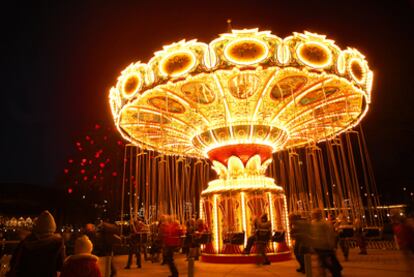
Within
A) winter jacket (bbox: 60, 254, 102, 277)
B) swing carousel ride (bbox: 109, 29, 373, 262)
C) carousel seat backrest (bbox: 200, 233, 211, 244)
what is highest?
swing carousel ride (bbox: 109, 29, 373, 262)

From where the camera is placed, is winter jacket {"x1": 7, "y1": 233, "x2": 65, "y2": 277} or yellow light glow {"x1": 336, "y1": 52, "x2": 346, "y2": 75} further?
yellow light glow {"x1": 336, "y1": 52, "x2": 346, "y2": 75}

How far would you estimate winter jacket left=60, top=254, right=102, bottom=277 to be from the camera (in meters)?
3.81

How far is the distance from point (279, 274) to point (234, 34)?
669cm

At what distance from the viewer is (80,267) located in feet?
12.6

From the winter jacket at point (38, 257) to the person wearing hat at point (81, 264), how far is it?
47cm

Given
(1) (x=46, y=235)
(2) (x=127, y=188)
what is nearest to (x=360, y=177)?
(2) (x=127, y=188)

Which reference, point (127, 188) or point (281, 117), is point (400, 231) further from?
point (127, 188)

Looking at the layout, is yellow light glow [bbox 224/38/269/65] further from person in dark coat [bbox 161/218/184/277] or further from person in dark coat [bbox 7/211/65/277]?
person in dark coat [bbox 7/211/65/277]

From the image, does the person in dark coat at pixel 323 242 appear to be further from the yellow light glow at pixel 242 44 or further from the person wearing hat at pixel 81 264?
the yellow light glow at pixel 242 44

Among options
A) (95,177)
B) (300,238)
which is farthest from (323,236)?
(95,177)

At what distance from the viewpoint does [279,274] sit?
8414mm

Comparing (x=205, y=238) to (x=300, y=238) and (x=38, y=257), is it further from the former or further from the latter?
(x=38, y=257)

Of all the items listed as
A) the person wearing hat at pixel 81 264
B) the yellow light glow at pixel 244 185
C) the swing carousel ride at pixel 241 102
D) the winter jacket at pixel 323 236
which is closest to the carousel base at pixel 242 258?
the swing carousel ride at pixel 241 102

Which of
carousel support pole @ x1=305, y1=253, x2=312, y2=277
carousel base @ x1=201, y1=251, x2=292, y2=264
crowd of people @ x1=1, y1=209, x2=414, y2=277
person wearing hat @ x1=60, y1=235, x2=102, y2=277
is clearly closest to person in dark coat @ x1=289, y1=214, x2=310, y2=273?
crowd of people @ x1=1, y1=209, x2=414, y2=277
